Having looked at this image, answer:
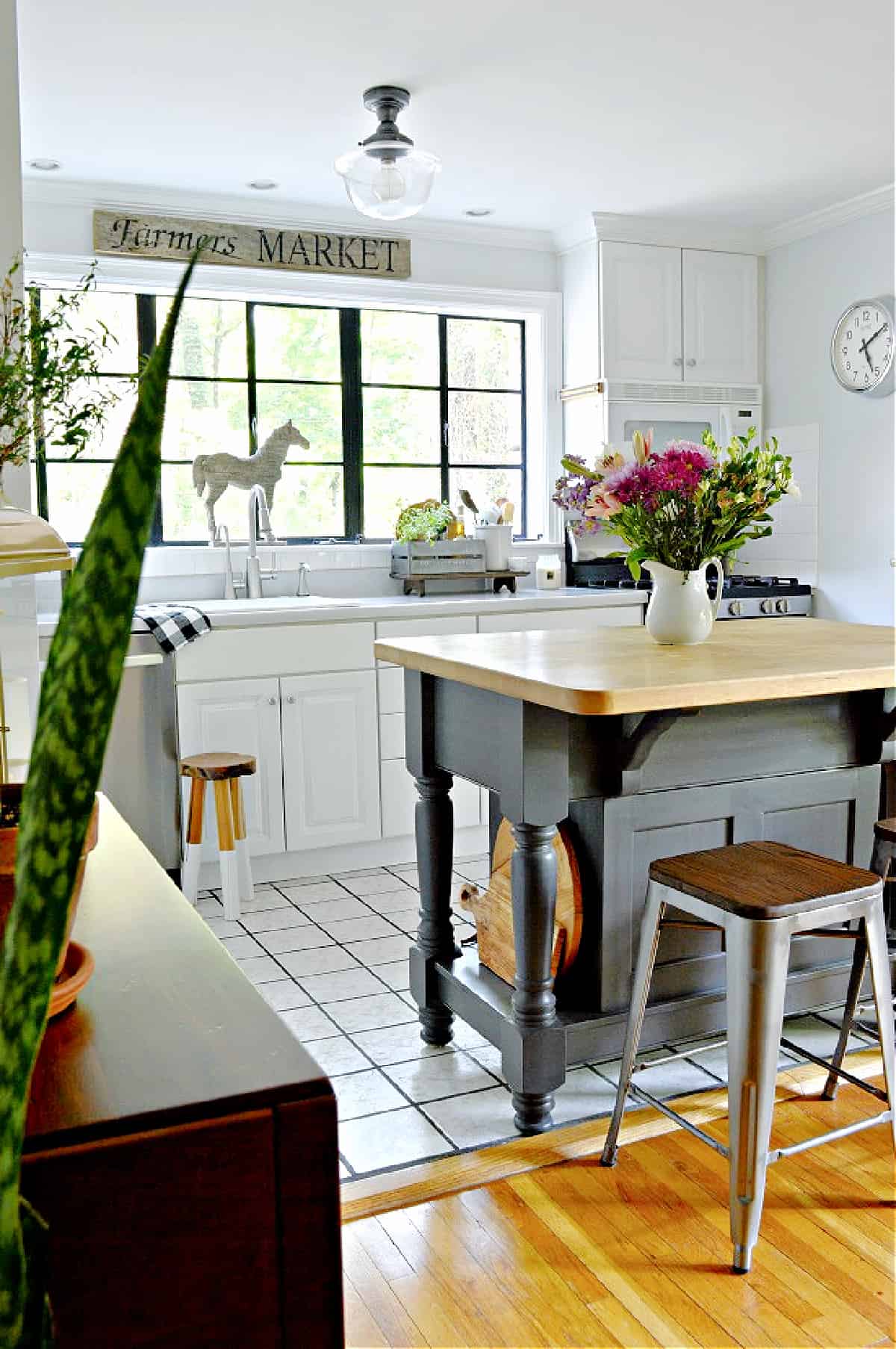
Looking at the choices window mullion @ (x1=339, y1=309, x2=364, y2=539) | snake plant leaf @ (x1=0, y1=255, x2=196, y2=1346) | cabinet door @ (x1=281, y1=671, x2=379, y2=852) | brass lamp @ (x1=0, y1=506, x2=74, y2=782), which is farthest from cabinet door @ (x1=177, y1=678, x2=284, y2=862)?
snake plant leaf @ (x1=0, y1=255, x2=196, y2=1346)

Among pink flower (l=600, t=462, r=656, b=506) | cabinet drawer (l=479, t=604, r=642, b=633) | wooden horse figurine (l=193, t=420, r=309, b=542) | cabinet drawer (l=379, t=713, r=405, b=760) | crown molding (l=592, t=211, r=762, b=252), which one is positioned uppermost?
crown molding (l=592, t=211, r=762, b=252)

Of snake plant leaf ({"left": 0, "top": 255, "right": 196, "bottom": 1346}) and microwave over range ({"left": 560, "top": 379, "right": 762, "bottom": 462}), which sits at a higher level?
microwave over range ({"left": 560, "top": 379, "right": 762, "bottom": 462})

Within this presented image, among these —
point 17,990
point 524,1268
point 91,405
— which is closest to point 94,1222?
point 17,990

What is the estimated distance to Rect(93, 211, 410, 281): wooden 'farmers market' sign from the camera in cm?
Result: 444

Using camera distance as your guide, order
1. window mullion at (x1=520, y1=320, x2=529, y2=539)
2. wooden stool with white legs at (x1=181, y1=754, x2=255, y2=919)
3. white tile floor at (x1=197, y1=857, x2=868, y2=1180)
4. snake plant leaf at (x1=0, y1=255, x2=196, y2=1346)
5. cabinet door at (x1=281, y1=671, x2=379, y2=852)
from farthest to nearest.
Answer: window mullion at (x1=520, y1=320, x2=529, y2=539) < cabinet door at (x1=281, y1=671, x2=379, y2=852) < wooden stool with white legs at (x1=181, y1=754, x2=255, y2=919) < white tile floor at (x1=197, y1=857, x2=868, y2=1180) < snake plant leaf at (x1=0, y1=255, x2=196, y2=1346)

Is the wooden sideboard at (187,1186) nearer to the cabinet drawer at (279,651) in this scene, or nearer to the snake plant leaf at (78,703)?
→ the snake plant leaf at (78,703)

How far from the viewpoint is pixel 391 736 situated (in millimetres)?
4254

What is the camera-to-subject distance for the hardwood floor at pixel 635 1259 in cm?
168

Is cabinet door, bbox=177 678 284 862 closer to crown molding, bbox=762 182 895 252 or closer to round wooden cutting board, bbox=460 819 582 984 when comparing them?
round wooden cutting board, bbox=460 819 582 984

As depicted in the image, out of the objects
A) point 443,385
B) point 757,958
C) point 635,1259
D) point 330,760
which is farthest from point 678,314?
point 635,1259

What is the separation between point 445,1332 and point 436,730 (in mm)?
1237

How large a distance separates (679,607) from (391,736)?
189 cm

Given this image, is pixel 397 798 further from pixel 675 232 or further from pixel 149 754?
pixel 675 232

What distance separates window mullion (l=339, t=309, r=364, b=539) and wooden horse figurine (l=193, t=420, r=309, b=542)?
36 centimetres
